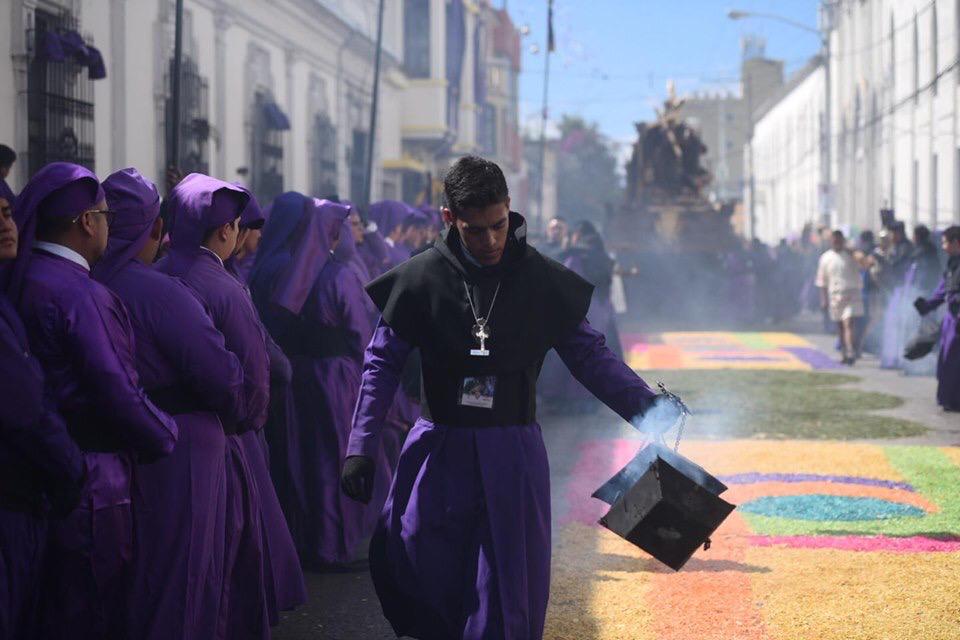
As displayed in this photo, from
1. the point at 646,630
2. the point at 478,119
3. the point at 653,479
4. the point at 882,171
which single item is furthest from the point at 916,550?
the point at 478,119

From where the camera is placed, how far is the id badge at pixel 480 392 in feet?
13.9

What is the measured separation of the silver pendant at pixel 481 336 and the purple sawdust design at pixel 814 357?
46.8 feet

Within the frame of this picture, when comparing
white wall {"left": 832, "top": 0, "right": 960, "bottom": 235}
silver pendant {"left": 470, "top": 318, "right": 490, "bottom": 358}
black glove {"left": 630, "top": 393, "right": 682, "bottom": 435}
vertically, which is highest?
white wall {"left": 832, "top": 0, "right": 960, "bottom": 235}

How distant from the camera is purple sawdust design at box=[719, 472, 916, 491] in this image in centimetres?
903

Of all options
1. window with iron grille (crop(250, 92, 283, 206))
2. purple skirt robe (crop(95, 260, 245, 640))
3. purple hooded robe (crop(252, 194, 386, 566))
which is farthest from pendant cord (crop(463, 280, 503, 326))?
window with iron grille (crop(250, 92, 283, 206))

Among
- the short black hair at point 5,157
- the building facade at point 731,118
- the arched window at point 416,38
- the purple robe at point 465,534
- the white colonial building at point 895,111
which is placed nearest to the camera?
the purple robe at point 465,534

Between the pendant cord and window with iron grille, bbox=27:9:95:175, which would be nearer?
the pendant cord

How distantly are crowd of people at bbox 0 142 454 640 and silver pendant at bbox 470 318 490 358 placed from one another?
2.58 ft

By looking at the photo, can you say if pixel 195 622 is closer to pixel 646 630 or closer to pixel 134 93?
pixel 646 630

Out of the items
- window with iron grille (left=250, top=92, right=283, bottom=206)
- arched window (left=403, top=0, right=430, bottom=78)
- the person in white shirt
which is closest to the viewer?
the person in white shirt

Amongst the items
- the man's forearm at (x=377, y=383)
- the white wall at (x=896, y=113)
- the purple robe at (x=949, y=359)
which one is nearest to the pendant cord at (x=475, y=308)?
the man's forearm at (x=377, y=383)

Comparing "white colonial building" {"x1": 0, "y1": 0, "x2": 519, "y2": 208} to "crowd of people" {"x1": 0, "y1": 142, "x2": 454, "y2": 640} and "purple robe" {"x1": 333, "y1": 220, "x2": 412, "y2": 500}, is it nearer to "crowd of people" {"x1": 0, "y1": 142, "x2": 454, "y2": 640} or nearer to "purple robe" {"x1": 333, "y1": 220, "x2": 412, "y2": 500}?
"purple robe" {"x1": 333, "y1": 220, "x2": 412, "y2": 500}

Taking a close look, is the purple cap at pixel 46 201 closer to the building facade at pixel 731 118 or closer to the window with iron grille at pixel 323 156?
the window with iron grille at pixel 323 156

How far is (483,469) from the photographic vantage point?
13.7 feet
